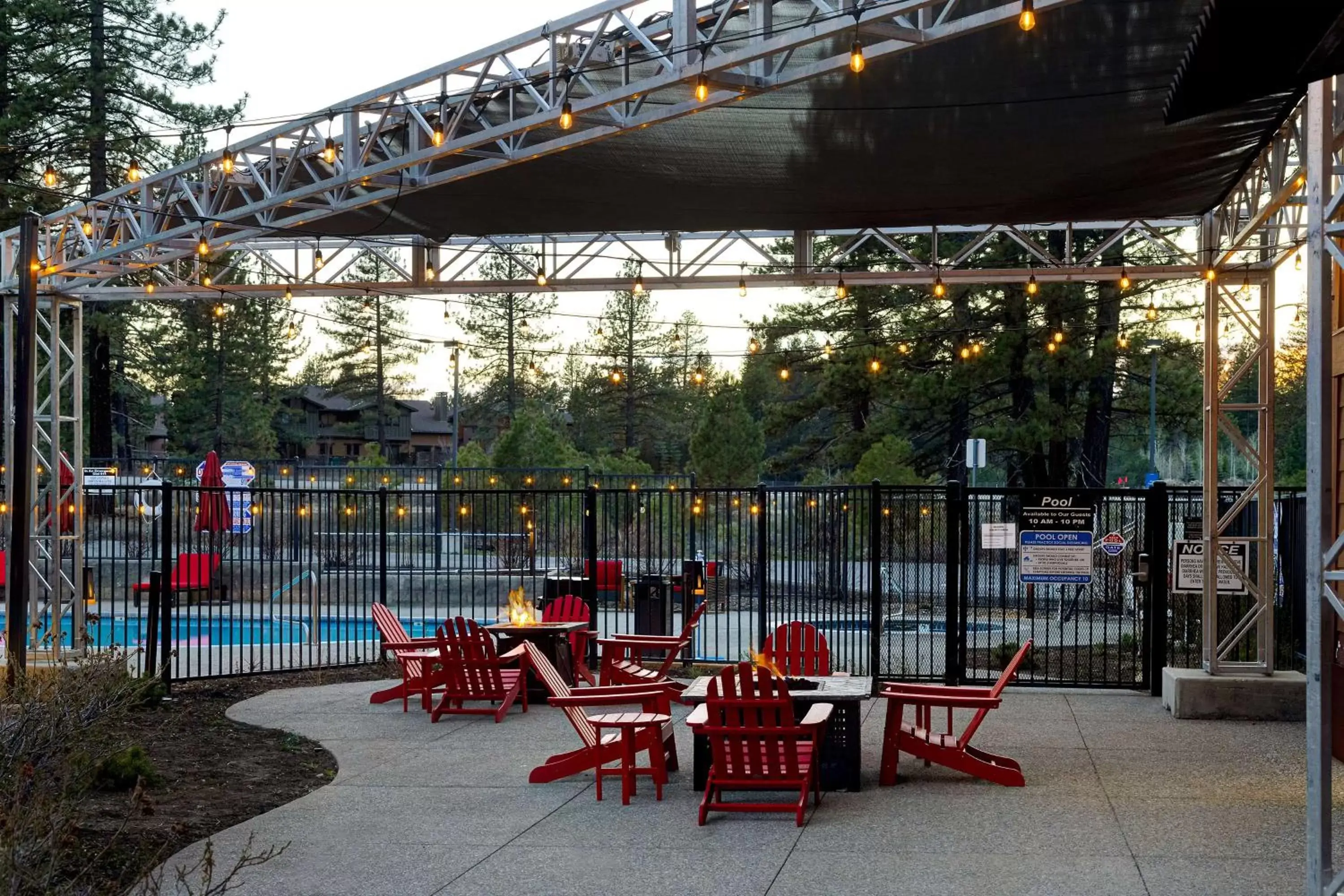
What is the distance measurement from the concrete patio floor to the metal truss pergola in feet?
10.0

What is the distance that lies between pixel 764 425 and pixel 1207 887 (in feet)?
84.7

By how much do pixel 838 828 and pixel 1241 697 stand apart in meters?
5.41

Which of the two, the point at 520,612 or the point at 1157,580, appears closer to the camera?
the point at 1157,580

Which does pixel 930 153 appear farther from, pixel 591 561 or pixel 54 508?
pixel 54 508

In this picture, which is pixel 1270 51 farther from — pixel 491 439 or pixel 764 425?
pixel 491 439

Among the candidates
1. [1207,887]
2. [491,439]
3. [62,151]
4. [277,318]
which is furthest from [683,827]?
[491,439]

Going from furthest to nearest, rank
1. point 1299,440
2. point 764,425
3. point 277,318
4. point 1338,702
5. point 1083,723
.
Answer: point 277,318
point 1299,440
point 764,425
point 1083,723
point 1338,702

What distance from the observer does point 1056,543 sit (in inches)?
534

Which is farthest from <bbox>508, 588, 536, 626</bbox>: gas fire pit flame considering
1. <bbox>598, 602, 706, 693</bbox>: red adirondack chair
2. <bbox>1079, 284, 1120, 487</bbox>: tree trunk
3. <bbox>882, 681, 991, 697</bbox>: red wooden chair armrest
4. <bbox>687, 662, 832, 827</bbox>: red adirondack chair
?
<bbox>1079, 284, 1120, 487</bbox>: tree trunk

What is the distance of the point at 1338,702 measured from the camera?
10.3 meters

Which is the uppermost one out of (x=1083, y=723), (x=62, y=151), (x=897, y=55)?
(x=62, y=151)

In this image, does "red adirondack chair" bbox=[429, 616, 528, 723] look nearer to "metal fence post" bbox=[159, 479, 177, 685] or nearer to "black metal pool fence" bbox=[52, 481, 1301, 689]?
"black metal pool fence" bbox=[52, 481, 1301, 689]

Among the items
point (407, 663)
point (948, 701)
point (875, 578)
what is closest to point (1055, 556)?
point (875, 578)

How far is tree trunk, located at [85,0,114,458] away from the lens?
107 feet
